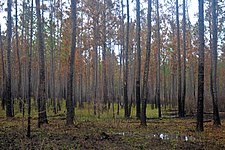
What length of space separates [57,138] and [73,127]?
10.8 ft

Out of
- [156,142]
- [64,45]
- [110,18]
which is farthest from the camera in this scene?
[64,45]

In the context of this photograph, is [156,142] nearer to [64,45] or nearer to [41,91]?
[41,91]

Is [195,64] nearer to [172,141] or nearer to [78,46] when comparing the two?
[78,46]

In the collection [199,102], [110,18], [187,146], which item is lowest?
[187,146]

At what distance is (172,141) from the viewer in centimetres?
1025

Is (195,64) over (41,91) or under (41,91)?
over

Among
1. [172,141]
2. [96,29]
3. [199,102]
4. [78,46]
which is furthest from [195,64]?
[172,141]

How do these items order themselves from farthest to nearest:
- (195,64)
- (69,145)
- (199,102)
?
(195,64) < (199,102) < (69,145)

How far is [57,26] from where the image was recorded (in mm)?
30172

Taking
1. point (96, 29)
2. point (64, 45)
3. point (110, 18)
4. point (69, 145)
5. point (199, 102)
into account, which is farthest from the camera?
point (64, 45)

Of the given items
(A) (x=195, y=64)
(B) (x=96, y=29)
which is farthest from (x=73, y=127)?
(A) (x=195, y=64)

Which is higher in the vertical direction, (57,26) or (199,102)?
Answer: (57,26)

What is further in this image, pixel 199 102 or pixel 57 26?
pixel 57 26

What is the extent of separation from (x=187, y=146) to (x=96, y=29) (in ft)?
48.7
